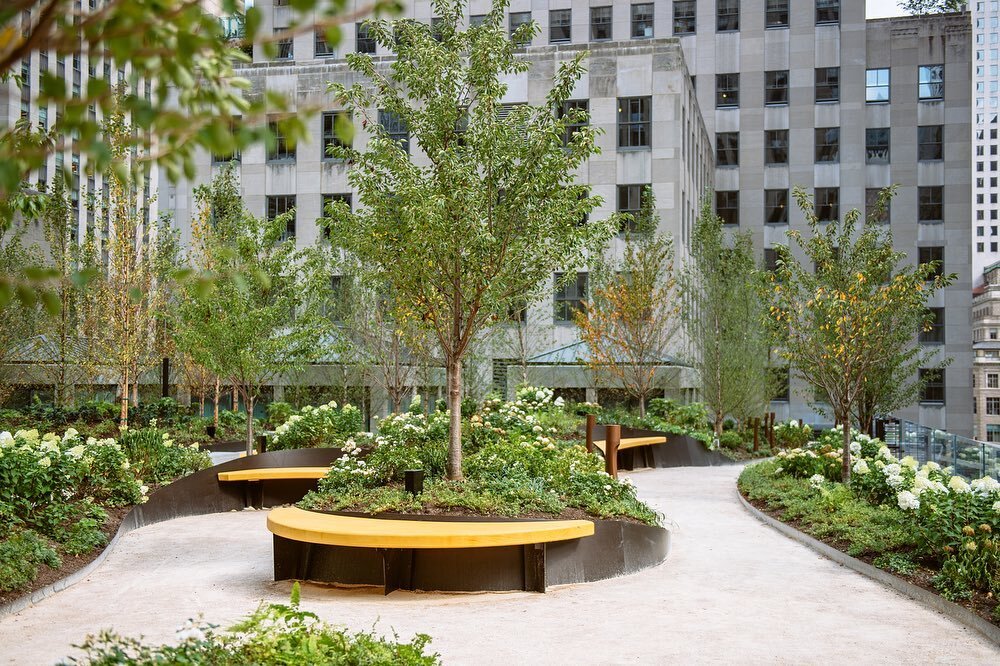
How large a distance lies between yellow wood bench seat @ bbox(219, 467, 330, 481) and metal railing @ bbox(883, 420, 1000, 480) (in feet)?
33.6

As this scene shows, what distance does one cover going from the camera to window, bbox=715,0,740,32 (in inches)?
1850

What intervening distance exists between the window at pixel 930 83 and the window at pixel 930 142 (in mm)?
1526

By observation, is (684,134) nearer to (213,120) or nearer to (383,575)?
(383,575)

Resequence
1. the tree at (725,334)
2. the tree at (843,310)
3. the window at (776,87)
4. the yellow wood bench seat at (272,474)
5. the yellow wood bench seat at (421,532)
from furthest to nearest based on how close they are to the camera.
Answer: the window at (776,87) < the tree at (725,334) < the yellow wood bench seat at (272,474) < the tree at (843,310) < the yellow wood bench seat at (421,532)

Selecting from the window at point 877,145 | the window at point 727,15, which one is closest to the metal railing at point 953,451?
the window at point 877,145

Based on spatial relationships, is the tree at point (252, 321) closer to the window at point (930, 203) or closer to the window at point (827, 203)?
the window at point (827, 203)

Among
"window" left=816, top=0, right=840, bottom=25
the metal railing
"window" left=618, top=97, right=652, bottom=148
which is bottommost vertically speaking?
the metal railing

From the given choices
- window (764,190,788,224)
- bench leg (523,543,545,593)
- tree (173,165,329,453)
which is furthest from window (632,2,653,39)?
bench leg (523,543,545,593)

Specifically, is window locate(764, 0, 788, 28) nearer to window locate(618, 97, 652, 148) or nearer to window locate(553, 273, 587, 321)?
window locate(618, 97, 652, 148)

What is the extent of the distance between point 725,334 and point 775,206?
18567 mm

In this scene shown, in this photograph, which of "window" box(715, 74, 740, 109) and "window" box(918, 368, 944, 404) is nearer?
"window" box(918, 368, 944, 404)

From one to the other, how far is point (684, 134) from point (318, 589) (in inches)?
1171

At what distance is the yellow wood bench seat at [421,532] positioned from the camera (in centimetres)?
887

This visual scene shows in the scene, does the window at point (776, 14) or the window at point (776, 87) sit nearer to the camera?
the window at point (776, 14)
